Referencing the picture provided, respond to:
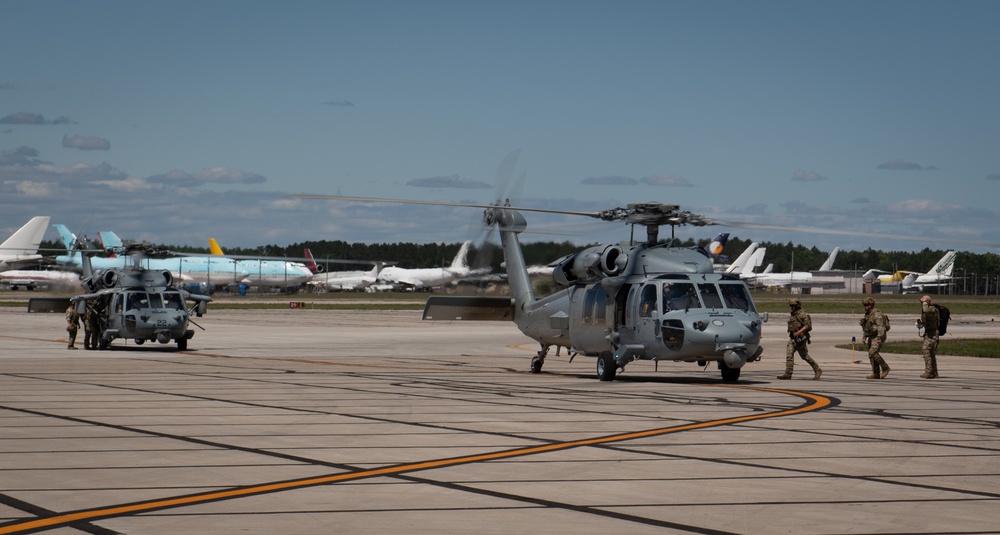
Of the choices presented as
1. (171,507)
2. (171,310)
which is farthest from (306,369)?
(171,507)

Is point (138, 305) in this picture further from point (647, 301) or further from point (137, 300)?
point (647, 301)

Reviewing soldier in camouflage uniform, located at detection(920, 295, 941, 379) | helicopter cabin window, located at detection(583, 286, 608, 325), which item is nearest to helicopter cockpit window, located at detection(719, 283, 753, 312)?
helicopter cabin window, located at detection(583, 286, 608, 325)

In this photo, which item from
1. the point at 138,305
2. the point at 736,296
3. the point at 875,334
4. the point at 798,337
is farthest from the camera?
the point at 138,305

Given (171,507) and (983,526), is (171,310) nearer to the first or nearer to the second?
(171,507)

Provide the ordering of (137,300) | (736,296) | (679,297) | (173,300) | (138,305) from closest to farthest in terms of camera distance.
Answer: (679,297) < (736,296) < (138,305) < (137,300) < (173,300)

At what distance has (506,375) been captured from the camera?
23.8 metres

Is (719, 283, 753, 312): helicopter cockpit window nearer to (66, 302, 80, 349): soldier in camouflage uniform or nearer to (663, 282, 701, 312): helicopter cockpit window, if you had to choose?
(663, 282, 701, 312): helicopter cockpit window

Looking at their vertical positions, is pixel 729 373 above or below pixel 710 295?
below

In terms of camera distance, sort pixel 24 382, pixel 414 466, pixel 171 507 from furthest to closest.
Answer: pixel 24 382 < pixel 414 466 < pixel 171 507

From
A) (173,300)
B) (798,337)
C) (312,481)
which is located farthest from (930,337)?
(173,300)

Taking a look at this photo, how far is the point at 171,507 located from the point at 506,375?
1580 cm

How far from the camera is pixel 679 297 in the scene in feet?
67.6

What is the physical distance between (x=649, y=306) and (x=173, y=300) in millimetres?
18490

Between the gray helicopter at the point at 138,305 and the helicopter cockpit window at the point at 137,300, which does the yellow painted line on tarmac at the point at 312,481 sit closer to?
the gray helicopter at the point at 138,305
